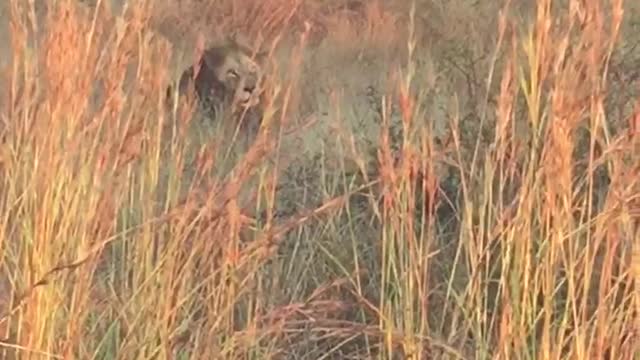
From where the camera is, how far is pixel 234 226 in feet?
8.95

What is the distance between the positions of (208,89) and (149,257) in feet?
16.3

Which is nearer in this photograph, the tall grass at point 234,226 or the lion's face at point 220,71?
the tall grass at point 234,226

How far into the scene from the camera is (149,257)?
284 centimetres

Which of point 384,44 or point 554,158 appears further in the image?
point 384,44

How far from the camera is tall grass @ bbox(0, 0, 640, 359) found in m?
2.65

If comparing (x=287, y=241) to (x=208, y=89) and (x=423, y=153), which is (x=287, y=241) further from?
(x=208, y=89)

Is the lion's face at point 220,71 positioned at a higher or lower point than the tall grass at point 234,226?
lower

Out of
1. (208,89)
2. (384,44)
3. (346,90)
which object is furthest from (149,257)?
(384,44)

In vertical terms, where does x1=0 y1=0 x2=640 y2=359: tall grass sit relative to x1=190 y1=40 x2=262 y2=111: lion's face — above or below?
above

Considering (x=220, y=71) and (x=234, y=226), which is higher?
(x=234, y=226)

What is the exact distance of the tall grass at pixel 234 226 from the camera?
265 centimetres

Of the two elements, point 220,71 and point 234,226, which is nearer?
point 234,226

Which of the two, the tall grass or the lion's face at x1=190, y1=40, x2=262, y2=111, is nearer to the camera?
the tall grass

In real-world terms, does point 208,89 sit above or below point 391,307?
below
